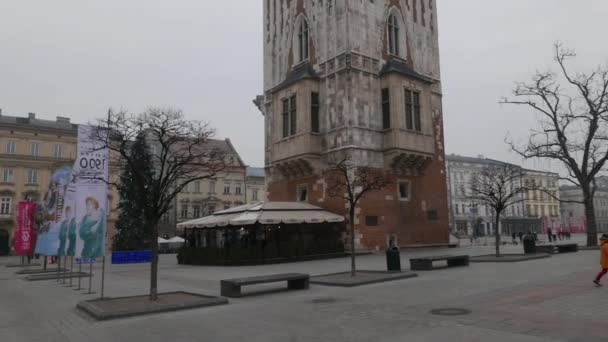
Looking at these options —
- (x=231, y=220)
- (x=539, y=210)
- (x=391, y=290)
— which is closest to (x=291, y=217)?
(x=231, y=220)

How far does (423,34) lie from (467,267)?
2293 centimetres

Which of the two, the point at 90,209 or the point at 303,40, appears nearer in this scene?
the point at 90,209

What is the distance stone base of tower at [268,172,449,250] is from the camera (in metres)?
29.2

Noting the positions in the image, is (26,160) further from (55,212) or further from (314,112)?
(314,112)

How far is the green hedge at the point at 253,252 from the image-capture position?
24.9 metres

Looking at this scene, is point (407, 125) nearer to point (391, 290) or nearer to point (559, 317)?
point (391, 290)

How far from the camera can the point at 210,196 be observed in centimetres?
7200

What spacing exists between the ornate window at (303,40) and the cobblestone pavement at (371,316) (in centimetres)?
2359

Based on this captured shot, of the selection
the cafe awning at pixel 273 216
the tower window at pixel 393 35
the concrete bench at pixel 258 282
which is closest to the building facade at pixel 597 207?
the tower window at pixel 393 35

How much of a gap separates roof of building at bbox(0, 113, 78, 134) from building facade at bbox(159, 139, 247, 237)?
60.3 ft

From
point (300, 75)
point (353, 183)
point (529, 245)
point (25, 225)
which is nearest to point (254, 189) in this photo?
point (300, 75)

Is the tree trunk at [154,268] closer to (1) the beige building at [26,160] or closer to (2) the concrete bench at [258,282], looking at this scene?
(2) the concrete bench at [258,282]

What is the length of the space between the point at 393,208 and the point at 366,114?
663 cm

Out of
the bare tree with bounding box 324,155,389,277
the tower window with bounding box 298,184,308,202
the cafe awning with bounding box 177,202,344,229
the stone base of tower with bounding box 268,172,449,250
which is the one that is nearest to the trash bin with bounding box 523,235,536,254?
the bare tree with bounding box 324,155,389,277
